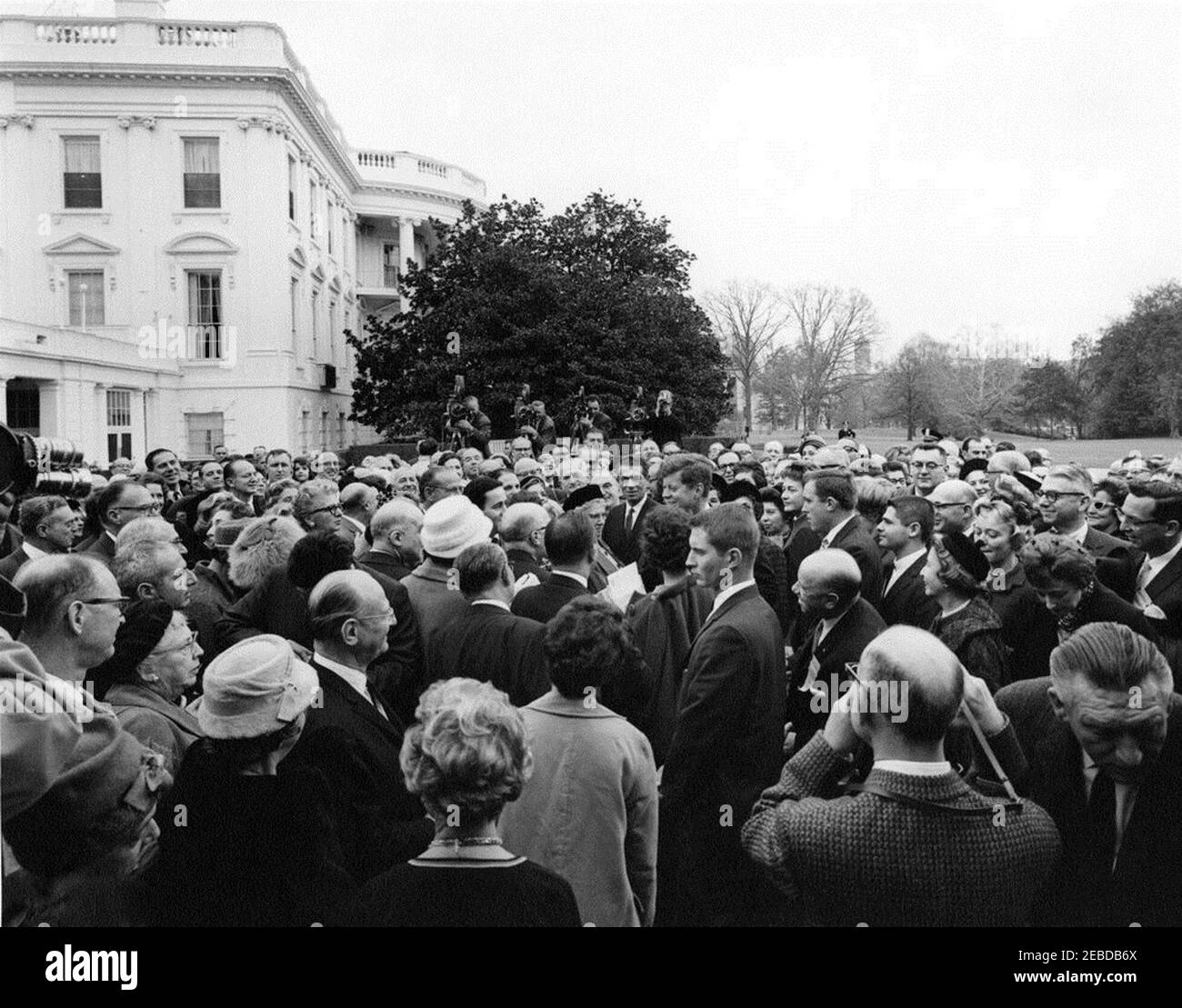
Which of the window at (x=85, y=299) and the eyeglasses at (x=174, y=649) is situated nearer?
the eyeglasses at (x=174, y=649)

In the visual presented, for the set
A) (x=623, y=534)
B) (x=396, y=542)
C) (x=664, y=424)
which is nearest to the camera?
(x=396, y=542)

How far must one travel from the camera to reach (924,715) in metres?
2.44

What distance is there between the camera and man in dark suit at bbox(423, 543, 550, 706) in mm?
4133

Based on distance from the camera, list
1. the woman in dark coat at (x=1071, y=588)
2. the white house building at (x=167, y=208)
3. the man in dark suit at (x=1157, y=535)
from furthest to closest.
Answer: the white house building at (x=167, y=208)
the man in dark suit at (x=1157, y=535)
the woman in dark coat at (x=1071, y=588)

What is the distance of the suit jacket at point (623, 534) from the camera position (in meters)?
7.84

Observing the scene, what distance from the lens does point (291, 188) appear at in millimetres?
31719

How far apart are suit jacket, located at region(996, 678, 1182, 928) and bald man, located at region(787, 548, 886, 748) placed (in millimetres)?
1333

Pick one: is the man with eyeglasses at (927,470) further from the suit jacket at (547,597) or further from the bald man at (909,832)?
the bald man at (909,832)

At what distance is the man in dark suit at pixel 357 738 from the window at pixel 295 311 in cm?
2942

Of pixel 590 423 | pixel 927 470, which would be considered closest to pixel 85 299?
pixel 590 423

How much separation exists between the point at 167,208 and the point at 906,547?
2933 cm

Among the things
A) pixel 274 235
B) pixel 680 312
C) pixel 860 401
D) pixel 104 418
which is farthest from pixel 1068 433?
pixel 104 418

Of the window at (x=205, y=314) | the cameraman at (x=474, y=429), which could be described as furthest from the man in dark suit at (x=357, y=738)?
the window at (x=205, y=314)

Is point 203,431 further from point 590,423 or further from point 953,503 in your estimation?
point 953,503
